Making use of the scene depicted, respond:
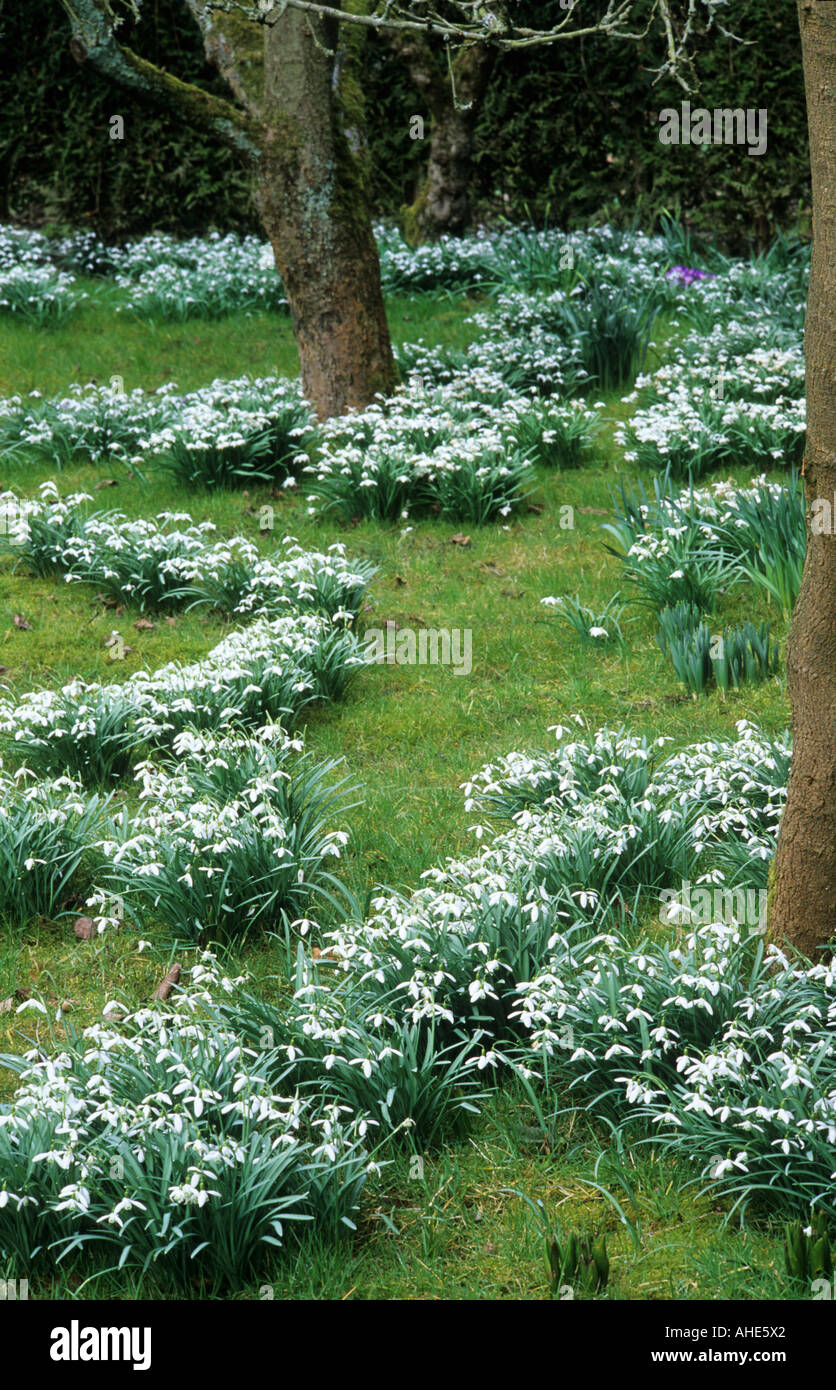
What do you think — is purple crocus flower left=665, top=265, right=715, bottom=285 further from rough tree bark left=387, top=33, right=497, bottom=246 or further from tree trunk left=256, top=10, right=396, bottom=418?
tree trunk left=256, top=10, right=396, bottom=418

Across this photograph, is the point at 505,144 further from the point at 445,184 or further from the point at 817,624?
the point at 817,624

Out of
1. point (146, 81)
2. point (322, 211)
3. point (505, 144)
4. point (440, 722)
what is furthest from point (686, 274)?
point (440, 722)

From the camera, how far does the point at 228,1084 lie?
3240 millimetres

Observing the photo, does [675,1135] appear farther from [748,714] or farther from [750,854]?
[748,714]

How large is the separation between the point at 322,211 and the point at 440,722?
14.2 ft

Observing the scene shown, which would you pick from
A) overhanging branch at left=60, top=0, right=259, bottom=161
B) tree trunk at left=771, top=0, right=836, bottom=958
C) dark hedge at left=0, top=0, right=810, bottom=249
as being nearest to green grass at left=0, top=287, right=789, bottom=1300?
tree trunk at left=771, top=0, right=836, bottom=958

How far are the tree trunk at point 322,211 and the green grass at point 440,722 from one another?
1172 millimetres

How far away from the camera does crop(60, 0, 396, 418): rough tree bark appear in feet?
27.5

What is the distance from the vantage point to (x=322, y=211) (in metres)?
8.46

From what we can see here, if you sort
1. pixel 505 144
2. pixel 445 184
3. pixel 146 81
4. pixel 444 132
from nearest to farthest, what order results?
pixel 146 81 → pixel 444 132 → pixel 445 184 → pixel 505 144

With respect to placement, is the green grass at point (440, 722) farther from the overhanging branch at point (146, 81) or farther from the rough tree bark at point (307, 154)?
the overhanging branch at point (146, 81)

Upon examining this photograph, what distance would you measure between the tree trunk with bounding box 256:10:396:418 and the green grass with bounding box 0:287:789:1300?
1.17 m

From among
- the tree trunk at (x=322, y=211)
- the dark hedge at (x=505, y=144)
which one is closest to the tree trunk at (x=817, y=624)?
the tree trunk at (x=322, y=211)

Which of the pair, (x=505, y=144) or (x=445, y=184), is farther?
(x=505, y=144)
